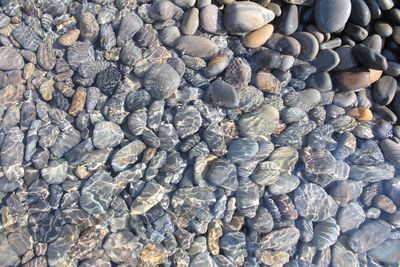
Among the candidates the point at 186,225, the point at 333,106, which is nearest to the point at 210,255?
the point at 186,225

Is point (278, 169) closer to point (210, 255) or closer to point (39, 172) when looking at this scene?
point (210, 255)

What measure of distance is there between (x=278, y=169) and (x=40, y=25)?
160 cm

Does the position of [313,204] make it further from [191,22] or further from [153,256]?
[191,22]

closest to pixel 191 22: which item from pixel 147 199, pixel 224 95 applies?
pixel 224 95

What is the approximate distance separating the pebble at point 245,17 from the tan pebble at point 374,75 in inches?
26.6

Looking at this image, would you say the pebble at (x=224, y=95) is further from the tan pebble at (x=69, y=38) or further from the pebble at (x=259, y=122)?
the tan pebble at (x=69, y=38)

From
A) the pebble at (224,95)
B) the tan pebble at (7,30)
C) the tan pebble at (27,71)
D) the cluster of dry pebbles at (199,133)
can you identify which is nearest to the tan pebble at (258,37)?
the cluster of dry pebbles at (199,133)

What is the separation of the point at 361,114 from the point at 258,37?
0.76 metres

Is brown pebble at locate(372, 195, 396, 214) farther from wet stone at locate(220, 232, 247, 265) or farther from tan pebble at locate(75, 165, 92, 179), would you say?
tan pebble at locate(75, 165, 92, 179)

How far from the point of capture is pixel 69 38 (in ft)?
7.77

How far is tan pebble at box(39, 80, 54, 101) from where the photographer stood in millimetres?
2324

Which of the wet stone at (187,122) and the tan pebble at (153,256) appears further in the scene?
the wet stone at (187,122)

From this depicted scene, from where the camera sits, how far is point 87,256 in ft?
6.99

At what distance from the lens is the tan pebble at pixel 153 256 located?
2.15m
